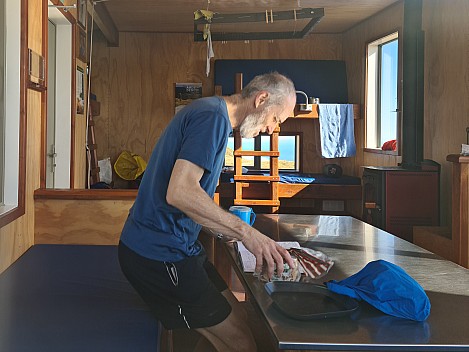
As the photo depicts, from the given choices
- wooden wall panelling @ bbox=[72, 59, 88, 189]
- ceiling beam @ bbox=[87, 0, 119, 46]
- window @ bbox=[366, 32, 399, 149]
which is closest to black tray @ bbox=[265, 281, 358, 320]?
wooden wall panelling @ bbox=[72, 59, 88, 189]

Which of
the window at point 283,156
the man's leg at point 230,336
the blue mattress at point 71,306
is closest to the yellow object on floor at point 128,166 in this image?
the window at point 283,156

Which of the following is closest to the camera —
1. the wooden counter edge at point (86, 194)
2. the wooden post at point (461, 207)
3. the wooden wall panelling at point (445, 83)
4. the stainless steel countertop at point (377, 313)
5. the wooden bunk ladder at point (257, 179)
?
the stainless steel countertop at point (377, 313)

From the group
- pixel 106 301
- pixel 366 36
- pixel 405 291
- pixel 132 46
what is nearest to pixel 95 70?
pixel 132 46

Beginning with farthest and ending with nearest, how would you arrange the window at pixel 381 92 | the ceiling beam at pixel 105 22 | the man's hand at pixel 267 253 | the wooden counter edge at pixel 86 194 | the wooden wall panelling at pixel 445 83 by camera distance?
the window at pixel 381 92 → the ceiling beam at pixel 105 22 → the wooden wall panelling at pixel 445 83 → the wooden counter edge at pixel 86 194 → the man's hand at pixel 267 253

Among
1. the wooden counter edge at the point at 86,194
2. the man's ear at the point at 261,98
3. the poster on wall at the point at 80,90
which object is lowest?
the wooden counter edge at the point at 86,194

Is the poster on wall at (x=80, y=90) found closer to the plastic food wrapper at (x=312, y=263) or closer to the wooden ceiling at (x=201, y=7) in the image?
the wooden ceiling at (x=201, y=7)

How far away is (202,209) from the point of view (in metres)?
1.97

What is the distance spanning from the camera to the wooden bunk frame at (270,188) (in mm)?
6383

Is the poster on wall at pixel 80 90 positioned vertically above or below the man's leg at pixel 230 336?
above

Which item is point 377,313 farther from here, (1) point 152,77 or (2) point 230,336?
(1) point 152,77

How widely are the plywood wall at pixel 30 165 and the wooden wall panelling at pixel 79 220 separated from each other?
66 mm

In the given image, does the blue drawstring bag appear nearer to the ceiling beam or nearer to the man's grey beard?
the man's grey beard

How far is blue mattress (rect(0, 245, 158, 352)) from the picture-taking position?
6.81 ft

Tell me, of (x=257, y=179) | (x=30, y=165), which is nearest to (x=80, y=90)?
(x=257, y=179)
